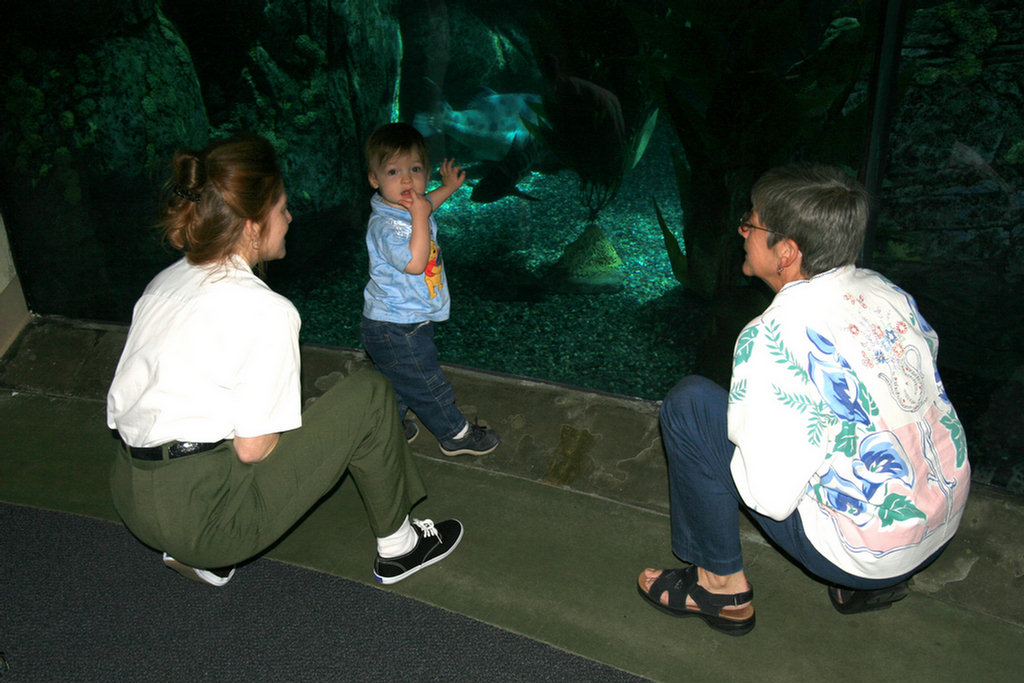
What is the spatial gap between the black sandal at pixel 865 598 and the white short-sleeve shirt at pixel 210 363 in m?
1.50

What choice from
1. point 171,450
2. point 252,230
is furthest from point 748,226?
point 171,450

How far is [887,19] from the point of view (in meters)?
2.08

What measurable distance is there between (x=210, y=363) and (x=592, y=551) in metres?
1.28

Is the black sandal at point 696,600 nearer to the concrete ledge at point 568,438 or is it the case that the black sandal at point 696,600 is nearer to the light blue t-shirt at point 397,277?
the concrete ledge at point 568,438

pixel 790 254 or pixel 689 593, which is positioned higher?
pixel 790 254

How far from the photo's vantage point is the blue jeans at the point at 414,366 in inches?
95.8

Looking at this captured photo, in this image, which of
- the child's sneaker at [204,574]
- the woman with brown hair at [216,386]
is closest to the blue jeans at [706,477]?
the woman with brown hair at [216,386]

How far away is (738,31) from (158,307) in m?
1.91

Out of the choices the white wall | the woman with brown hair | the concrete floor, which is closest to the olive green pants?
the woman with brown hair

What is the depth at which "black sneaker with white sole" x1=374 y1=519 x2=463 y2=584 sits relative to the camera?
211 cm

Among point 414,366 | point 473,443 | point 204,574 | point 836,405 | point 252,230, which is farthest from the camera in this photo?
point 473,443

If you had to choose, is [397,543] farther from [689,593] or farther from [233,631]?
[689,593]

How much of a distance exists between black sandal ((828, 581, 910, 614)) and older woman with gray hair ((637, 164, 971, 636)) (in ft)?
0.90

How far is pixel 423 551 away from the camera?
218cm
